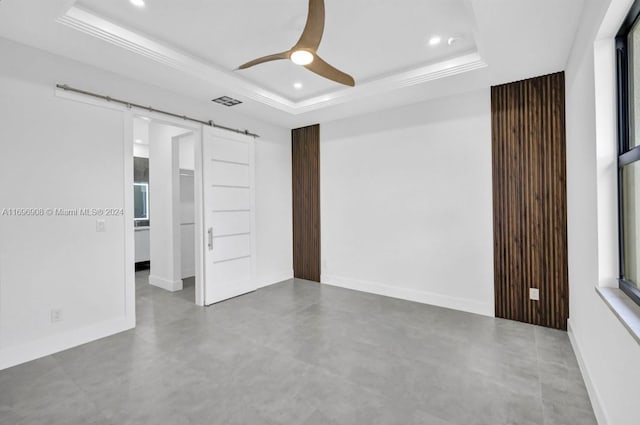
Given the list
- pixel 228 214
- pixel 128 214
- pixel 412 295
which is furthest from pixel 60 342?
pixel 412 295

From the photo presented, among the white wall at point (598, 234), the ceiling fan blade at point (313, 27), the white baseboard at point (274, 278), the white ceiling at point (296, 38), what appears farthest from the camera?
the white baseboard at point (274, 278)

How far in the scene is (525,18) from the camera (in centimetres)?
228

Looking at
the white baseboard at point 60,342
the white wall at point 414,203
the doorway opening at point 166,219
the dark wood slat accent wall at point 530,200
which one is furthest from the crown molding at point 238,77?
the white baseboard at point 60,342

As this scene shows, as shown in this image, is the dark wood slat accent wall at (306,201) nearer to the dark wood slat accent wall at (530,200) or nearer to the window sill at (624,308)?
the dark wood slat accent wall at (530,200)

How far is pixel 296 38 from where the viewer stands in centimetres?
290

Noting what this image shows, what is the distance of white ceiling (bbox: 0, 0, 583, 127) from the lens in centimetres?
235

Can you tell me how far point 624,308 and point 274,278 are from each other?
4.50 meters

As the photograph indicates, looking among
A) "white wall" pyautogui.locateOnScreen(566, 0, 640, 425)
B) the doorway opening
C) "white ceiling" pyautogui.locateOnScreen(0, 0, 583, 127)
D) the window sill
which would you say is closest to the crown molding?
"white ceiling" pyautogui.locateOnScreen(0, 0, 583, 127)

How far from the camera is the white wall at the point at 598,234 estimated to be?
4.97 ft

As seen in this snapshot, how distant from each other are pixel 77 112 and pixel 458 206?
4.30 m

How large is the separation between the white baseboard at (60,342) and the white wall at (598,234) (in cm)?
402

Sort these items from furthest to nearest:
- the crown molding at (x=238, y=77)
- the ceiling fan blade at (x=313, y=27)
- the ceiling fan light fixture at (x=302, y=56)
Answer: the crown molding at (x=238, y=77) < the ceiling fan light fixture at (x=302, y=56) < the ceiling fan blade at (x=313, y=27)

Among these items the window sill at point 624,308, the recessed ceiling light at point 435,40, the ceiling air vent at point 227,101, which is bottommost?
the window sill at point 624,308

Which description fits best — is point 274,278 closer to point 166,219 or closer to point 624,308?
point 166,219
